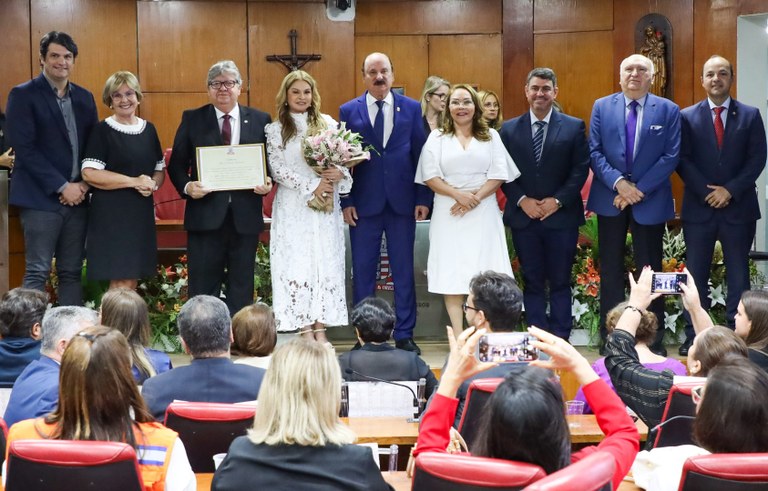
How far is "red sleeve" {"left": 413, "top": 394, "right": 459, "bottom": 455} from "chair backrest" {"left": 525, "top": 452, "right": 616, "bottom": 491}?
433 mm

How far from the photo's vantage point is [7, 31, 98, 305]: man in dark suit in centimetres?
559

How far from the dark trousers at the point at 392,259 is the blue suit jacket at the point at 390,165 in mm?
67

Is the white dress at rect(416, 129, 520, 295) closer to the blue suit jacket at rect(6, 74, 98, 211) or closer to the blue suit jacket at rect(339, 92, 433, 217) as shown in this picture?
the blue suit jacket at rect(339, 92, 433, 217)

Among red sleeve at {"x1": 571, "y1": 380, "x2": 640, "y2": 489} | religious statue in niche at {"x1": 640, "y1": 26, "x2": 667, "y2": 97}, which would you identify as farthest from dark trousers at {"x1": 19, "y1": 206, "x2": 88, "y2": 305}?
religious statue in niche at {"x1": 640, "y1": 26, "x2": 667, "y2": 97}

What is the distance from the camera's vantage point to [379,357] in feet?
13.1

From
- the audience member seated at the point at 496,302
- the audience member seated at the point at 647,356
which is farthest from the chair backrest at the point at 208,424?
the audience member seated at the point at 647,356

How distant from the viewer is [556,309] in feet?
19.5

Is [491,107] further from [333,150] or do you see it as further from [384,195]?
[333,150]

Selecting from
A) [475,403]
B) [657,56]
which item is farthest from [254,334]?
[657,56]

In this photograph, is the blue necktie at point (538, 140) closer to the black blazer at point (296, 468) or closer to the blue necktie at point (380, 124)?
the blue necktie at point (380, 124)

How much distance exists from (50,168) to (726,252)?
12.7 feet

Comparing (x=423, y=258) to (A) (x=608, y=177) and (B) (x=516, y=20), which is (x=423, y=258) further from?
(B) (x=516, y=20)

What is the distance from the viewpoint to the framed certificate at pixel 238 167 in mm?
5668

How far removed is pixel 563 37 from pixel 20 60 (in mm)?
5239
